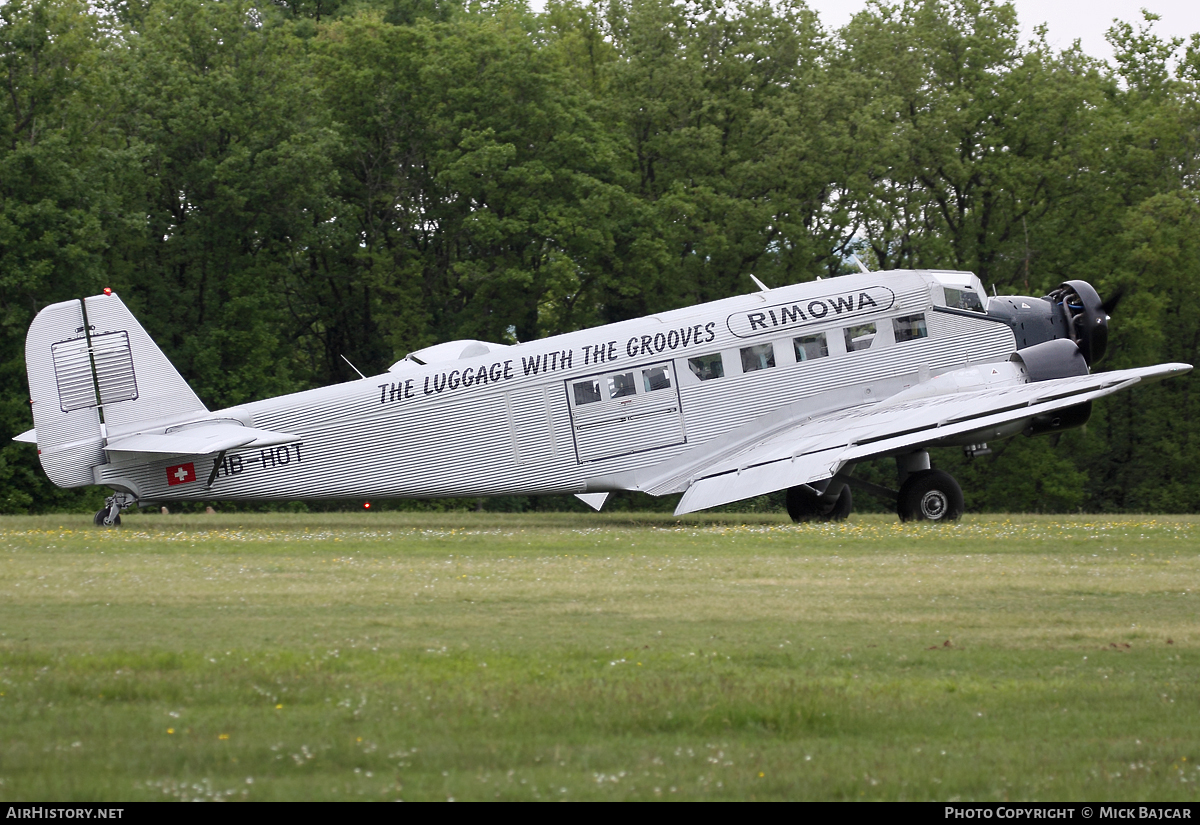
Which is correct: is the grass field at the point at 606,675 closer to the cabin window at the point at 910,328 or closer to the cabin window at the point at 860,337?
the cabin window at the point at 860,337

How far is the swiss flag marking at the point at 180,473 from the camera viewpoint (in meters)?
22.0

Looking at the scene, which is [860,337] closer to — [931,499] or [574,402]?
[931,499]

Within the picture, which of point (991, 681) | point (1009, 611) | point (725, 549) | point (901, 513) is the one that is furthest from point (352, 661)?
point (901, 513)

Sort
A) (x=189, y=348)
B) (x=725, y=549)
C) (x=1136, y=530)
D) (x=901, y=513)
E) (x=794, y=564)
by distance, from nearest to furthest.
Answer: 1. (x=794, y=564)
2. (x=725, y=549)
3. (x=1136, y=530)
4. (x=901, y=513)
5. (x=189, y=348)

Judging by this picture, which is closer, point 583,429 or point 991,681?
point 991,681

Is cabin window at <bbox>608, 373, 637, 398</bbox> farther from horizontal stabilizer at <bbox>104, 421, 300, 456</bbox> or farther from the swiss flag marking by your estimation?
the swiss flag marking

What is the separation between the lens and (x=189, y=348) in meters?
43.0

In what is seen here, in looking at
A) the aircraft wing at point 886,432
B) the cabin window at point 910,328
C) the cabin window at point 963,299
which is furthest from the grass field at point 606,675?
the cabin window at point 963,299

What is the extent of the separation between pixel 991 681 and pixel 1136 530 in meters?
12.3

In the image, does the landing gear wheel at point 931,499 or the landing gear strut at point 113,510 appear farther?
the landing gear strut at point 113,510

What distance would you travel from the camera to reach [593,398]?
889 inches

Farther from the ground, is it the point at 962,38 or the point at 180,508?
the point at 962,38

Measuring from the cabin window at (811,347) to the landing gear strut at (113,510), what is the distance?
468 inches

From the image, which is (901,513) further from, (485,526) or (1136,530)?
(485,526)
